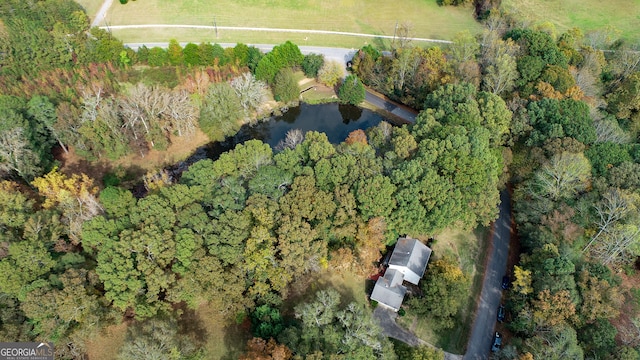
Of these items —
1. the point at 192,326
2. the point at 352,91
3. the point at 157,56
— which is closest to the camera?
the point at 192,326

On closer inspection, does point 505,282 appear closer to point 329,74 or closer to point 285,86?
point 329,74

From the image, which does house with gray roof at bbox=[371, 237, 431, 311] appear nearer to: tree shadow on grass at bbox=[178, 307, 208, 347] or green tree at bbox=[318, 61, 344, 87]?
tree shadow on grass at bbox=[178, 307, 208, 347]

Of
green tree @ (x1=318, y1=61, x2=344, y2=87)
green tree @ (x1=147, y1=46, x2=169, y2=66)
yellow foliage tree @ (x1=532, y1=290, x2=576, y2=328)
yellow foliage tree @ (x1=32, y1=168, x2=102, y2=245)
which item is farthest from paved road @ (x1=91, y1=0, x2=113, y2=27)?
yellow foliage tree @ (x1=532, y1=290, x2=576, y2=328)

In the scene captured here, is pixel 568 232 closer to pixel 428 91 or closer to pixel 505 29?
pixel 428 91

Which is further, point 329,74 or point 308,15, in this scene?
point 308,15

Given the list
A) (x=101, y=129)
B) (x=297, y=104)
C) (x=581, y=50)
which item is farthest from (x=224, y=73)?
(x=581, y=50)

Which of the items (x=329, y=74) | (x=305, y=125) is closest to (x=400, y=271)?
(x=305, y=125)
